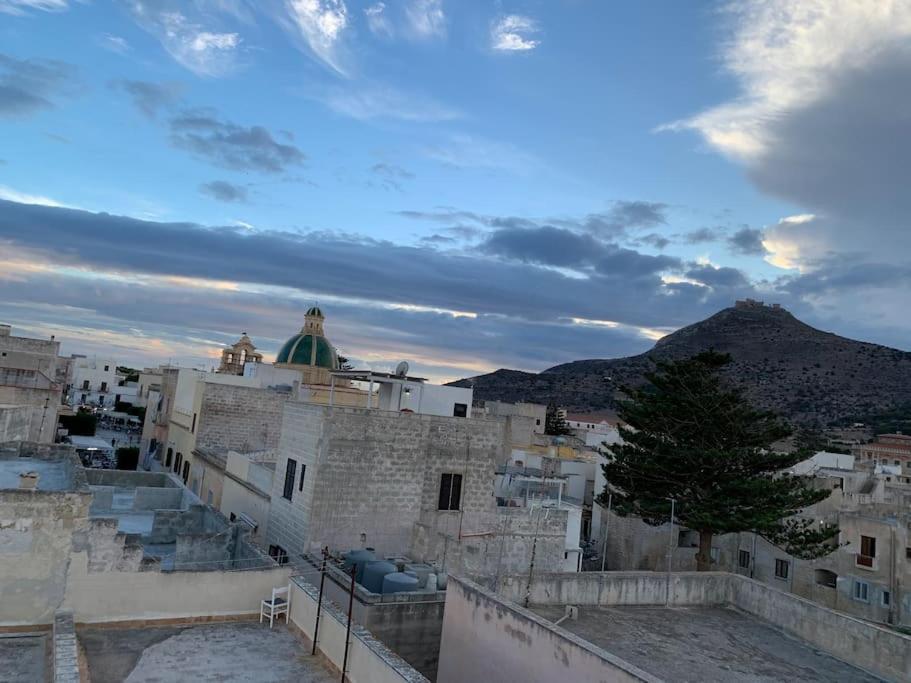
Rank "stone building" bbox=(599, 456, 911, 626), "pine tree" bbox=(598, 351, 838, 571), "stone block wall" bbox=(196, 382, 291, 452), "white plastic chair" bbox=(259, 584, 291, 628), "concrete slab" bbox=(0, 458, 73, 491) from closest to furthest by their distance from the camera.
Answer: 1. "white plastic chair" bbox=(259, 584, 291, 628)
2. "concrete slab" bbox=(0, 458, 73, 491)
3. "pine tree" bbox=(598, 351, 838, 571)
4. "stone building" bbox=(599, 456, 911, 626)
5. "stone block wall" bbox=(196, 382, 291, 452)

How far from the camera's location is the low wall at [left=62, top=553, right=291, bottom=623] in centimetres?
1051

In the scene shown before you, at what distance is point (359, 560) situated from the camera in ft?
46.9

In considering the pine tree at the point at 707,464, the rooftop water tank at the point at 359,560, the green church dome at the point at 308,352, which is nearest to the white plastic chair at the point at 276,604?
the rooftop water tank at the point at 359,560

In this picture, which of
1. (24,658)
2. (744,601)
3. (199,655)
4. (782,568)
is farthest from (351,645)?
(782,568)

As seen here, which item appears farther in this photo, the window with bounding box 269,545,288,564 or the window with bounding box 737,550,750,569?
the window with bounding box 737,550,750,569

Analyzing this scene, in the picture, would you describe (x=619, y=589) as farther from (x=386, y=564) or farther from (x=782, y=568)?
(x=782, y=568)

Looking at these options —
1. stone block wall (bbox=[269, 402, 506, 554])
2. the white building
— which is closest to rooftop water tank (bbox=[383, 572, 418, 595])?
stone block wall (bbox=[269, 402, 506, 554])

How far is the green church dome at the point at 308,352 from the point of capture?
157ft

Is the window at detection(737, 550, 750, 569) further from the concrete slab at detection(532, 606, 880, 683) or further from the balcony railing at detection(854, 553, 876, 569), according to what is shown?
the concrete slab at detection(532, 606, 880, 683)

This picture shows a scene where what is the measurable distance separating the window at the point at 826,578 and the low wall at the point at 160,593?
25819 millimetres

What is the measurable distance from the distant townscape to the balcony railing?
0.44 ft

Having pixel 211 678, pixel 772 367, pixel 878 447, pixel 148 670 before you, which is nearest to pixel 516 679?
pixel 211 678

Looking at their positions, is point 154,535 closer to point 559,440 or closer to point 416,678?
point 416,678

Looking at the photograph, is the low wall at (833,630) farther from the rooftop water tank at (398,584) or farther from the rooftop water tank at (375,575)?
the rooftop water tank at (375,575)
